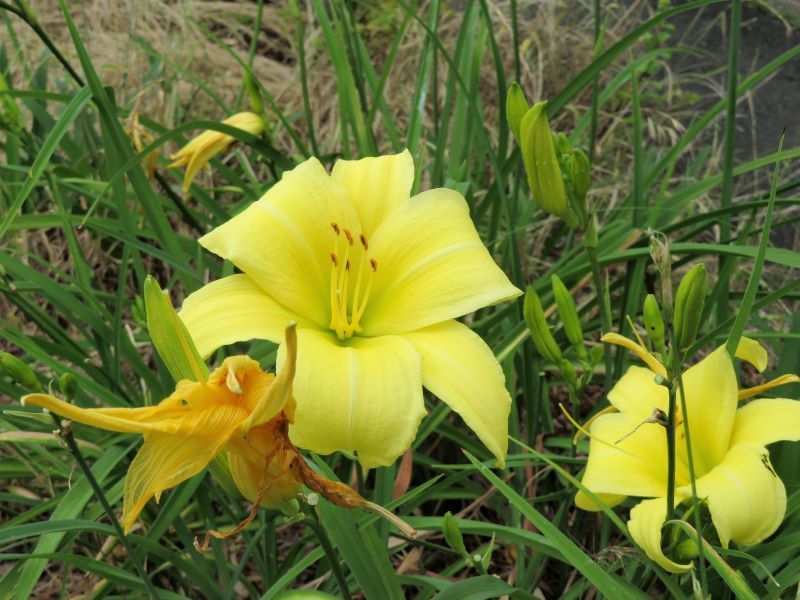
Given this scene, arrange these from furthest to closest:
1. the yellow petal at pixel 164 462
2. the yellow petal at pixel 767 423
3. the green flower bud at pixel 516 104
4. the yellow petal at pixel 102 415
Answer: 1. the green flower bud at pixel 516 104
2. the yellow petal at pixel 767 423
3. the yellow petal at pixel 164 462
4. the yellow petal at pixel 102 415

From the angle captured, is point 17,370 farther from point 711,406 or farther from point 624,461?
point 711,406

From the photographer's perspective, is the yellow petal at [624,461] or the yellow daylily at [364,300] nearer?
the yellow daylily at [364,300]

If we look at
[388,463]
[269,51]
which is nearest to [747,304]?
[388,463]

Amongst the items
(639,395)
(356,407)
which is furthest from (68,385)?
(639,395)

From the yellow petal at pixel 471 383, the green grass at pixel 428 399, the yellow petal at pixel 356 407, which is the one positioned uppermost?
the yellow petal at pixel 356 407

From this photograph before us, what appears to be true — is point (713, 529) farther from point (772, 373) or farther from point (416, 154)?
point (416, 154)

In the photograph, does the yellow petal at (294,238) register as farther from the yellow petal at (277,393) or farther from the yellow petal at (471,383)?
the yellow petal at (277,393)

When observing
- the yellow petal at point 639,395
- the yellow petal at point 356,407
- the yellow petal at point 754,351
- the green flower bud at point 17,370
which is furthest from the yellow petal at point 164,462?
the yellow petal at point 754,351

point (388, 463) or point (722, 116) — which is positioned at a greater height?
point (388, 463)
